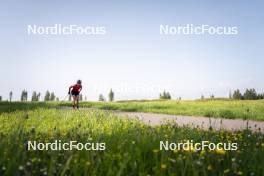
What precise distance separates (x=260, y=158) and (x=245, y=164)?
38 cm

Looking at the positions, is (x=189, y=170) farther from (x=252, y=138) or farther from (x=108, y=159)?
(x=252, y=138)

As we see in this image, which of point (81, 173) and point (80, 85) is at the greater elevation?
point (80, 85)

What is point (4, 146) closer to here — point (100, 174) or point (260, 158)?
point (100, 174)

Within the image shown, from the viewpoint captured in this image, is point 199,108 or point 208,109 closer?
point 208,109

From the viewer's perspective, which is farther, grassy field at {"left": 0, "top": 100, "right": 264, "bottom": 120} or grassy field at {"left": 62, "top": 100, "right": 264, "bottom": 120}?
grassy field at {"left": 0, "top": 100, "right": 264, "bottom": 120}

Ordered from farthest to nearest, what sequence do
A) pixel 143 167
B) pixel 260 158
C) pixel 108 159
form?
pixel 260 158, pixel 108 159, pixel 143 167

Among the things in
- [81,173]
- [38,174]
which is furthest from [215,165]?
[38,174]

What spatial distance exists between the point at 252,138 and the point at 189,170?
368cm

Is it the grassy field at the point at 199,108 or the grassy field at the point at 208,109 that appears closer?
the grassy field at the point at 208,109

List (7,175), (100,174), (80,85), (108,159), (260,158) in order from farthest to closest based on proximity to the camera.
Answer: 1. (80,85)
2. (260,158)
3. (108,159)
4. (100,174)
5. (7,175)

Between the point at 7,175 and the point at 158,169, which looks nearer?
the point at 7,175

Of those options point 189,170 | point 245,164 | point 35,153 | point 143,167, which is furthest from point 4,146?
point 245,164

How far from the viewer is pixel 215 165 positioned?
4641 millimetres

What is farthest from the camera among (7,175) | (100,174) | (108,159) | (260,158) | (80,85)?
(80,85)
